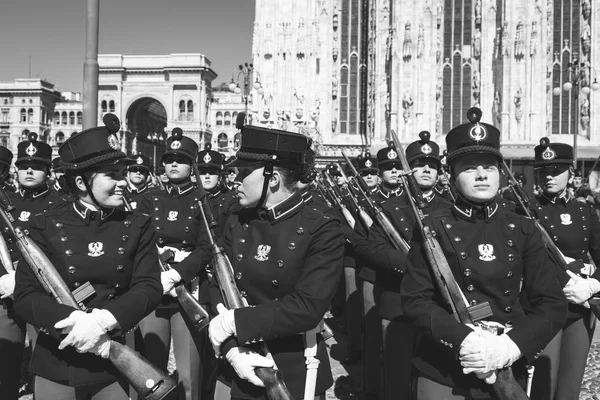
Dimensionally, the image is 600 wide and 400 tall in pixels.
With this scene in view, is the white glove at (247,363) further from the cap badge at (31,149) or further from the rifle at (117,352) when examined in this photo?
the cap badge at (31,149)

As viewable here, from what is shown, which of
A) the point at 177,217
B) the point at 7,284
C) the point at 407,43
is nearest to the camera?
the point at 7,284

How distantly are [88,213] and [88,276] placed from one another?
0.40 metres

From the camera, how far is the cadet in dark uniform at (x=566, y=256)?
4.82 metres

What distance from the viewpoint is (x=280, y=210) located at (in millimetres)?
3496

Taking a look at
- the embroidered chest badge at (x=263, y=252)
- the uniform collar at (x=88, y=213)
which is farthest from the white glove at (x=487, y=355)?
the uniform collar at (x=88, y=213)

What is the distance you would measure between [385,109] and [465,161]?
3077cm


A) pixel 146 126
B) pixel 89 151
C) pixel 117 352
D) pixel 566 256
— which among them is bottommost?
pixel 117 352

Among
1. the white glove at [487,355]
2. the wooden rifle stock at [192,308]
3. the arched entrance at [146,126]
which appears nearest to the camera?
the white glove at [487,355]

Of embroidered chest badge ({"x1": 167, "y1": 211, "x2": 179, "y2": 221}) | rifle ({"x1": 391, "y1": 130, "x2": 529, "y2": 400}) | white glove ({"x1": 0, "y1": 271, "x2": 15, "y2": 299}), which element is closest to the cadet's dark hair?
rifle ({"x1": 391, "y1": 130, "x2": 529, "y2": 400})

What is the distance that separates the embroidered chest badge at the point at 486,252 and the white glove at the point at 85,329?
2124 millimetres

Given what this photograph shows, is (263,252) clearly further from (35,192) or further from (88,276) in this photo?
(35,192)

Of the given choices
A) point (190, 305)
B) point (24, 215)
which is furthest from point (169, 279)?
point (24, 215)

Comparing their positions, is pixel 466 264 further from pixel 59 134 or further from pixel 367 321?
pixel 59 134

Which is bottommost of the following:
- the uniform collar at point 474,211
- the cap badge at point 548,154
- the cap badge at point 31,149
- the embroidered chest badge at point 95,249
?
the embroidered chest badge at point 95,249
